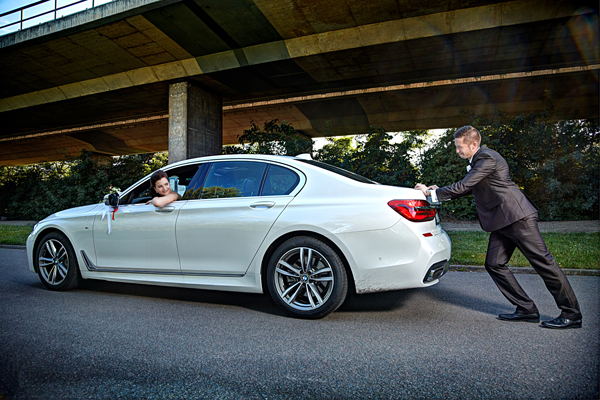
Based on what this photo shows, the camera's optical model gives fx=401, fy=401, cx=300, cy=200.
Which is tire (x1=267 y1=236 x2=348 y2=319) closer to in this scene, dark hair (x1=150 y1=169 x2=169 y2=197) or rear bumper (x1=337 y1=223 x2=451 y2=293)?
rear bumper (x1=337 y1=223 x2=451 y2=293)

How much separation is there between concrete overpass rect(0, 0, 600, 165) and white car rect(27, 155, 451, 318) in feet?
32.9

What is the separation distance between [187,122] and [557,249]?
1498 cm

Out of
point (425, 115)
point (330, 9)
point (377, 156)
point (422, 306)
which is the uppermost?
point (330, 9)

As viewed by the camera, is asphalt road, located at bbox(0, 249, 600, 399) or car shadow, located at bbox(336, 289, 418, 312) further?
car shadow, located at bbox(336, 289, 418, 312)

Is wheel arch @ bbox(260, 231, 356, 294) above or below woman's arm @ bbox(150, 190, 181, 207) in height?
below

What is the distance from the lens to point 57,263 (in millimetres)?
5137

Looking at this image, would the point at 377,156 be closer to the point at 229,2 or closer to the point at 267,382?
the point at 229,2

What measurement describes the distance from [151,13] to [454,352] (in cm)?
1409

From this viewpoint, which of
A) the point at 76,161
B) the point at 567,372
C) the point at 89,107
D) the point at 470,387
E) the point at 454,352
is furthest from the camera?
the point at 89,107

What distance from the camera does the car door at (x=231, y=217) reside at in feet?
13.0

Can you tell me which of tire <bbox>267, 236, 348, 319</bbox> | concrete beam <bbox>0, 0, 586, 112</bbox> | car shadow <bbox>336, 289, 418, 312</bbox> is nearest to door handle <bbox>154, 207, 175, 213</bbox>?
tire <bbox>267, 236, 348, 319</bbox>

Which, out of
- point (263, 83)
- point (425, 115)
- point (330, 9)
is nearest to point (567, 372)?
point (330, 9)

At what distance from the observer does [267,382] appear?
248 centimetres

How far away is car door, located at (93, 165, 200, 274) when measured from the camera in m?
4.38
